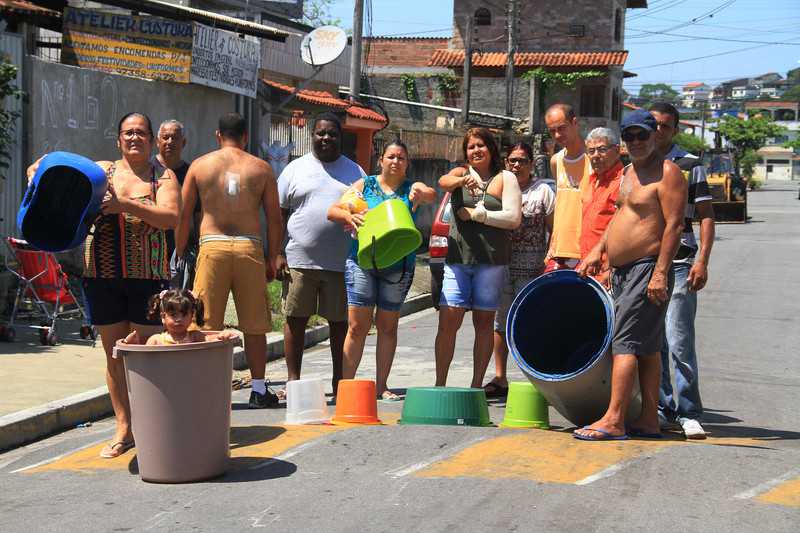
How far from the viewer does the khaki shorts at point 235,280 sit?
26.6ft

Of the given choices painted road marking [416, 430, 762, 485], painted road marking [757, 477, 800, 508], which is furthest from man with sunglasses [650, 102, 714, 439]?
painted road marking [757, 477, 800, 508]

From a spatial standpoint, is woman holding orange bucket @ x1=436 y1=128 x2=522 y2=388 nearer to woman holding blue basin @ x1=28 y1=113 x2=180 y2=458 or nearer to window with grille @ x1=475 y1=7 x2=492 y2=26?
woman holding blue basin @ x1=28 y1=113 x2=180 y2=458

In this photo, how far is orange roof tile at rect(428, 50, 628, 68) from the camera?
182 feet

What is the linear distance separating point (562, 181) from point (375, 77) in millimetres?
43012

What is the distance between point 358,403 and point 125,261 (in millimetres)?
1746

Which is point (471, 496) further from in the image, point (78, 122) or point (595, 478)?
point (78, 122)

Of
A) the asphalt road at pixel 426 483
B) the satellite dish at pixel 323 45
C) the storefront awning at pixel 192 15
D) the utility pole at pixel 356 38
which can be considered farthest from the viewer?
the utility pole at pixel 356 38

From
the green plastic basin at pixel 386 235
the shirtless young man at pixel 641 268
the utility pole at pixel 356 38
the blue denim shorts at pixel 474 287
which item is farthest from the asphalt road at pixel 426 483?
the utility pole at pixel 356 38

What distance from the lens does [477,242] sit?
28.4 feet

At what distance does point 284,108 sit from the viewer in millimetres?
20609

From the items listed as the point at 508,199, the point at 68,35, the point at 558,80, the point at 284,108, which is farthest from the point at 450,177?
the point at 558,80

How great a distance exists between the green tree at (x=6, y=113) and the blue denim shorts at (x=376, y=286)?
5.06 m

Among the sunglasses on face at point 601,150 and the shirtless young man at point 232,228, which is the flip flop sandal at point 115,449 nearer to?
the shirtless young man at point 232,228

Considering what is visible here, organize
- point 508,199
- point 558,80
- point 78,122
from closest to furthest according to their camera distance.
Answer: point 508,199, point 78,122, point 558,80
